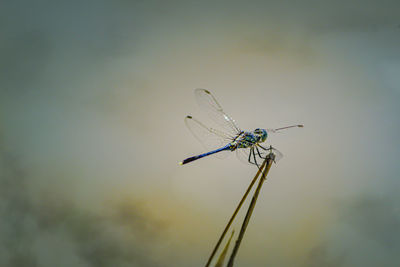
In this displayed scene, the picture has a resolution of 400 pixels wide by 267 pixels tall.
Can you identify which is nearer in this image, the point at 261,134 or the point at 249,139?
the point at 249,139

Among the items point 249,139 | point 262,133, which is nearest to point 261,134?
point 262,133

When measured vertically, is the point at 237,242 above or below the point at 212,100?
below

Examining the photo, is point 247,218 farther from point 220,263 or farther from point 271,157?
point 271,157

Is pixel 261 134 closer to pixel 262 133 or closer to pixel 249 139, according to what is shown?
pixel 262 133

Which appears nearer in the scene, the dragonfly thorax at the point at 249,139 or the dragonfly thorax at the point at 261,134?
the dragonfly thorax at the point at 249,139

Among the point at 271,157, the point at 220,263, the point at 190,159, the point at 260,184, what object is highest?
the point at 190,159

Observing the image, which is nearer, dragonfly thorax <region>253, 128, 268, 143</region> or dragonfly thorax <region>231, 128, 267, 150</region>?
dragonfly thorax <region>231, 128, 267, 150</region>

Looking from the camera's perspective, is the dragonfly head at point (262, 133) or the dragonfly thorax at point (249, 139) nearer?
the dragonfly thorax at point (249, 139)

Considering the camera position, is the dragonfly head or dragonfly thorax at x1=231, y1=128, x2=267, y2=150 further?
the dragonfly head

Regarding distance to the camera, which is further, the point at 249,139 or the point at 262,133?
the point at 262,133

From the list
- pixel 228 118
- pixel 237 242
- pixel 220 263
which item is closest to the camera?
pixel 220 263

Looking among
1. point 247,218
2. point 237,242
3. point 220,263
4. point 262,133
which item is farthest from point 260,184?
point 262,133
